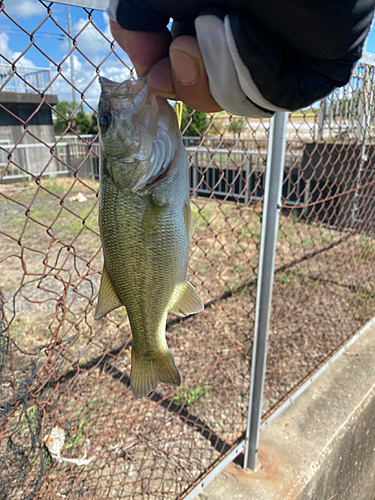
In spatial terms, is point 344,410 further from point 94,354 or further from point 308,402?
point 94,354

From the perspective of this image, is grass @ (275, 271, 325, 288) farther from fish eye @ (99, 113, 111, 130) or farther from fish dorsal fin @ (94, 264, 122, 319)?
fish eye @ (99, 113, 111, 130)

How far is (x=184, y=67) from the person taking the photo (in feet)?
2.67

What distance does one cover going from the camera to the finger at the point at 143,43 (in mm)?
901

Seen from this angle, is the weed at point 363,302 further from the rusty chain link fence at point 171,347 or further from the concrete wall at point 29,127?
the concrete wall at point 29,127

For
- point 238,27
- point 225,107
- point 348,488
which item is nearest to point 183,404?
point 348,488

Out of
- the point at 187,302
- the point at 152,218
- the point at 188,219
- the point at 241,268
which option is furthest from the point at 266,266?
the point at 241,268

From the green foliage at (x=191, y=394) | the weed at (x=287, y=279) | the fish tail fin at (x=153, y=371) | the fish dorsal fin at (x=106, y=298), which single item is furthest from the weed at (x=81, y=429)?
the weed at (x=287, y=279)

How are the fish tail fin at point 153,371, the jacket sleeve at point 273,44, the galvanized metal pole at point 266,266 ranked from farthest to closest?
the galvanized metal pole at point 266,266, the fish tail fin at point 153,371, the jacket sleeve at point 273,44

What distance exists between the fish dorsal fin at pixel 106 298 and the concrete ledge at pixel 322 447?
1.51 meters

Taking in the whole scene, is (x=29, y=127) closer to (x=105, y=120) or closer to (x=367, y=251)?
(x=367, y=251)

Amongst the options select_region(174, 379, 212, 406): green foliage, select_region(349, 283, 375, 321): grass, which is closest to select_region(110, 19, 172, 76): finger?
select_region(174, 379, 212, 406): green foliage

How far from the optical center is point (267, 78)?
0.82 m

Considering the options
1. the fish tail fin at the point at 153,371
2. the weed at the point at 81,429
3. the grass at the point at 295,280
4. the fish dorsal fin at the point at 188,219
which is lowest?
the grass at the point at 295,280

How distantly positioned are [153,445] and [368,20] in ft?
7.74
